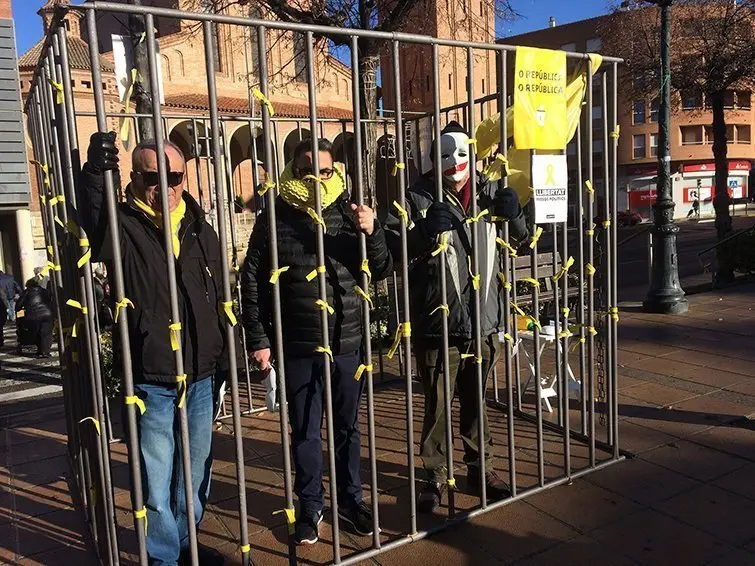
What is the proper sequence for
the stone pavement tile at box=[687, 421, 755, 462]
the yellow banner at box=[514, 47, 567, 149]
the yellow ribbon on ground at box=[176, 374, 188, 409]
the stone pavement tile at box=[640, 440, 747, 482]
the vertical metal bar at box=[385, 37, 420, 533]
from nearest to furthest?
the yellow ribbon on ground at box=[176, 374, 188, 409] → the vertical metal bar at box=[385, 37, 420, 533] → the yellow banner at box=[514, 47, 567, 149] → the stone pavement tile at box=[640, 440, 747, 482] → the stone pavement tile at box=[687, 421, 755, 462]

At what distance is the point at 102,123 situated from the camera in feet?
7.50

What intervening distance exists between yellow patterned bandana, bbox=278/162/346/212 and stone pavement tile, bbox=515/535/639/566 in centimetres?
197

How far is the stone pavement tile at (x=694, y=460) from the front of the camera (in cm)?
387

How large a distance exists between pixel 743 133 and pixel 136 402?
56.6 m

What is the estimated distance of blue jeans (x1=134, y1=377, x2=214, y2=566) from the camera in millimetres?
Result: 2578

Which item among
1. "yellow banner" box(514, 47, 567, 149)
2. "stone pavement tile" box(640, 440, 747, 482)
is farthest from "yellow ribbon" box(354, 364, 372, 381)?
"stone pavement tile" box(640, 440, 747, 482)

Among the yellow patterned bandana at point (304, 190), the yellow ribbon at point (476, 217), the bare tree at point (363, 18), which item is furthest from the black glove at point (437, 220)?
the bare tree at point (363, 18)

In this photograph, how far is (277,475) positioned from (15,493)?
1716 millimetres

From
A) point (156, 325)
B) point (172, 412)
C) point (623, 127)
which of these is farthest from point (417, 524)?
point (623, 127)

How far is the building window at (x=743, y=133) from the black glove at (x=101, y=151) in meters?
55.7

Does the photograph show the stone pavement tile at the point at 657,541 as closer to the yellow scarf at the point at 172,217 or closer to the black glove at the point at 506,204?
the black glove at the point at 506,204

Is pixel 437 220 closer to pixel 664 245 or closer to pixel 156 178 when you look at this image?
pixel 156 178

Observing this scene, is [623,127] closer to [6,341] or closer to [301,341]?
[6,341]

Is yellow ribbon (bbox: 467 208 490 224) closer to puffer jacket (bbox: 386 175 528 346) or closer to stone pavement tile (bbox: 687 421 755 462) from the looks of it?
puffer jacket (bbox: 386 175 528 346)
